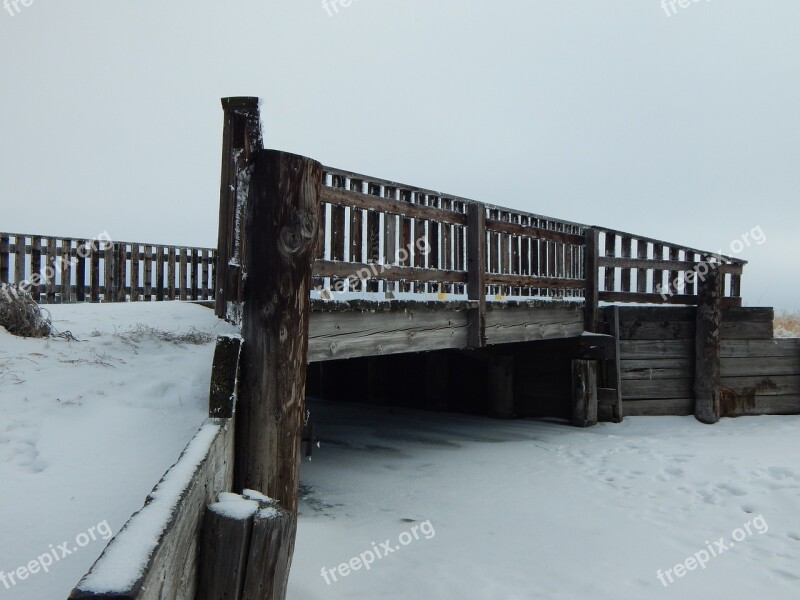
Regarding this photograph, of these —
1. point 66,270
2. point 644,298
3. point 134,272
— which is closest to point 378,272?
point 644,298

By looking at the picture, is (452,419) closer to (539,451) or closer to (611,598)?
(539,451)

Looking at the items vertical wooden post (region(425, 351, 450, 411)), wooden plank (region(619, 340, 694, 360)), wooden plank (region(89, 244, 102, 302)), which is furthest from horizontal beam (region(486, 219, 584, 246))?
wooden plank (region(89, 244, 102, 302))

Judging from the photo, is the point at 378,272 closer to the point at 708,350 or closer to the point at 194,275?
the point at 708,350

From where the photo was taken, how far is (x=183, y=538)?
225 centimetres

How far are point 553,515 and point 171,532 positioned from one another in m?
3.84

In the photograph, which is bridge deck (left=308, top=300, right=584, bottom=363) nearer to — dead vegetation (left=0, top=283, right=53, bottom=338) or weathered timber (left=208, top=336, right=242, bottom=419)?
weathered timber (left=208, top=336, right=242, bottom=419)

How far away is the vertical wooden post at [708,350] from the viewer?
9.15 meters

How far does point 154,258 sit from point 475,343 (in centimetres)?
993

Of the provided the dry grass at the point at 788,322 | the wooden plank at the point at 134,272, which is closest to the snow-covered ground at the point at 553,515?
the dry grass at the point at 788,322

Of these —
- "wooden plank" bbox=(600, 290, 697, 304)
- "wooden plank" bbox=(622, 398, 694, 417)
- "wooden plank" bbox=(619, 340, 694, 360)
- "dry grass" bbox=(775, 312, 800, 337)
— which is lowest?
"wooden plank" bbox=(622, 398, 694, 417)

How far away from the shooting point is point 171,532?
1987 millimetres

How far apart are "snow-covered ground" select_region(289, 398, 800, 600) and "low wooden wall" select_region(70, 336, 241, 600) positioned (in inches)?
41.4

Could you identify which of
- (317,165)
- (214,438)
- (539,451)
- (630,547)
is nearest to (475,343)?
(539,451)

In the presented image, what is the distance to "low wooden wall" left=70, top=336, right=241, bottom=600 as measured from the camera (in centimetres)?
161
